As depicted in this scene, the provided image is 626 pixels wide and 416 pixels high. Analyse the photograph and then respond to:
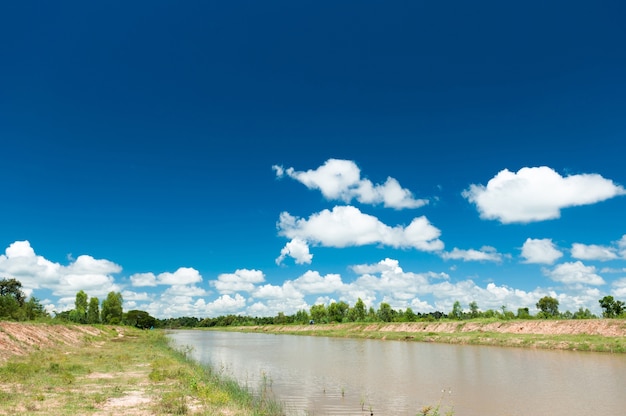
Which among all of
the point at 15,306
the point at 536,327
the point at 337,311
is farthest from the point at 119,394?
the point at 337,311

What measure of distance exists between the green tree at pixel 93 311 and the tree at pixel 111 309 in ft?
7.12

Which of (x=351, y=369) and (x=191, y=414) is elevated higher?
(x=191, y=414)

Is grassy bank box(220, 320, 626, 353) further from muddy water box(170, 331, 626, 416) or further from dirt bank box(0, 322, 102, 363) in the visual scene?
dirt bank box(0, 322, 102, 363)

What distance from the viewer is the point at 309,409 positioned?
19.3 metres

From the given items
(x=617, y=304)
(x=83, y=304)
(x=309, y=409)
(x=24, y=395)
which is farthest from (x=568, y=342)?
(x=83, y=304)

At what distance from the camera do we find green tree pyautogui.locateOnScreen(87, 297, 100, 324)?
434 feet

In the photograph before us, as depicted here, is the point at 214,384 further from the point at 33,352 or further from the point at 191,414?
the point at 33,352

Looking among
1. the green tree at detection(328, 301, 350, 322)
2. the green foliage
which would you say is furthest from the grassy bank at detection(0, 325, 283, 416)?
the green tree at detection(328, 301, 350, 322)

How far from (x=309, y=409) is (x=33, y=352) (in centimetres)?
3345

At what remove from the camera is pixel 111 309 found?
13825cm

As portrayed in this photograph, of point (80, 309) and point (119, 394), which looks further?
point (80, 309)

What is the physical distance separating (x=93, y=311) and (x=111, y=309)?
5792mm

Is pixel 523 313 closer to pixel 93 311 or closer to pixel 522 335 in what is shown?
pixel 522 335

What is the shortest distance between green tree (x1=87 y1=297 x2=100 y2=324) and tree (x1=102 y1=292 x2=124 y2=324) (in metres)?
2.17
